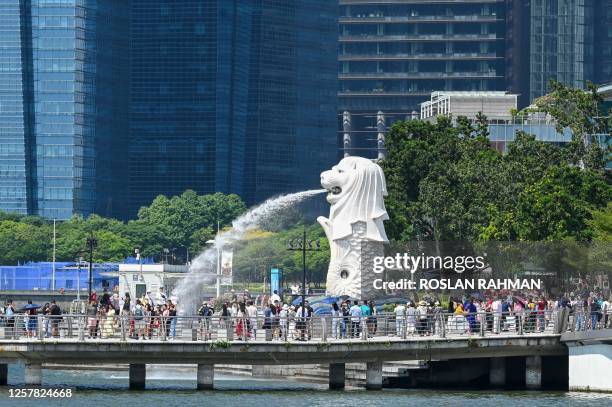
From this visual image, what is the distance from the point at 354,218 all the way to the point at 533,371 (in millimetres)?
22315

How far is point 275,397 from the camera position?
235ft

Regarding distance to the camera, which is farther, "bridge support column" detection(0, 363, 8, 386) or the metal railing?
"bridge support column" detection(0, 363, 8, 386)

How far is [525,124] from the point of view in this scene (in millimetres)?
165375

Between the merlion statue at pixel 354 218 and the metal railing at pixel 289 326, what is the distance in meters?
20.5

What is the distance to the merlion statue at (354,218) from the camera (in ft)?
313

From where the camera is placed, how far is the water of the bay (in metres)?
68.4

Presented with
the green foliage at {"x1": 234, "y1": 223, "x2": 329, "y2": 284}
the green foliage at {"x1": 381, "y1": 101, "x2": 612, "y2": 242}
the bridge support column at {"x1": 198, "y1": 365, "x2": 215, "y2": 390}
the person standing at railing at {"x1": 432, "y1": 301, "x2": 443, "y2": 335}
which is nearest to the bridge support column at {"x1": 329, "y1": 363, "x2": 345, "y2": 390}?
the person standing at railing at {"x1": 432, "y1": 301, "x2": 443, "y2": 335}

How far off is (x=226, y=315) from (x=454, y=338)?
9029 mm

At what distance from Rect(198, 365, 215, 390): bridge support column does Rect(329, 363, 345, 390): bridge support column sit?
16.0 feet

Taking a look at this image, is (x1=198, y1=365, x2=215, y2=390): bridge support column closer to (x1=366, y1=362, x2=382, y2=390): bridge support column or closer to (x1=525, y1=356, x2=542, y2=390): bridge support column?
(x1=366, y1=362, x2=382, y2=390): bridge support column

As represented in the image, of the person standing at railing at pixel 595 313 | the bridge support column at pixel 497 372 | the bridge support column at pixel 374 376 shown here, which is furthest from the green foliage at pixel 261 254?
the person standing at railing at pixel 595 313

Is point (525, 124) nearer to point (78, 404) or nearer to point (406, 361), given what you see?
point (406, 361)

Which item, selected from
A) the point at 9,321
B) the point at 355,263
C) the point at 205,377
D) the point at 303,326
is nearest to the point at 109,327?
the point at 205,377

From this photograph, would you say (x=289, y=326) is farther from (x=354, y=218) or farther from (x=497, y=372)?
(x=354, y=218)
